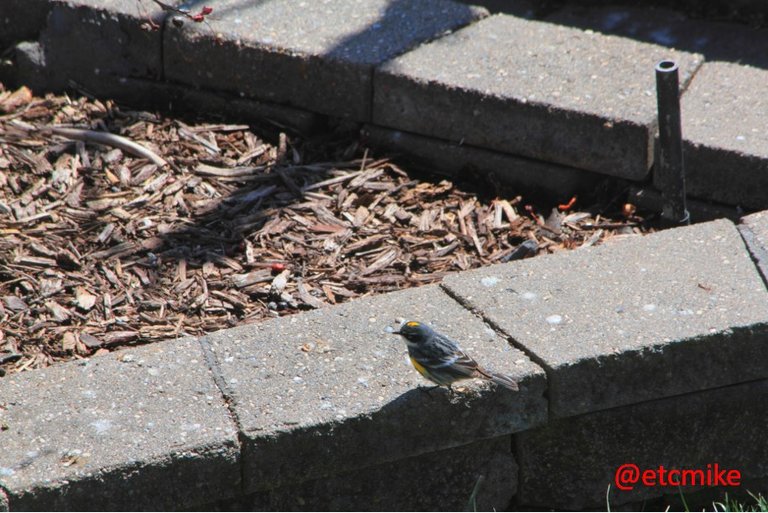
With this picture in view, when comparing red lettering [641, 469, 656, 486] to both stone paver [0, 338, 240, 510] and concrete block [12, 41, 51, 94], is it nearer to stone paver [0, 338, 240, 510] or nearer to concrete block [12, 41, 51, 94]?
stone paver [0, 338, 240, 510]

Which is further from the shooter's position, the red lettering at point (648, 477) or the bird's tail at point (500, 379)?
the red lettering at point (648, 477)

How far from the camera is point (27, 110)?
5.00m

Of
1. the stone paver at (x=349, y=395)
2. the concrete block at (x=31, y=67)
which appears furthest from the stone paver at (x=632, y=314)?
the concrete block at (x=31, y=67)

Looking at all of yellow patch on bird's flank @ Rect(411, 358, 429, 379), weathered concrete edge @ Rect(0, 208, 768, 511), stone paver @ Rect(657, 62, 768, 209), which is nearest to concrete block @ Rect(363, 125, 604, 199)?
stone paver @ Rect(657, 62, 768, 209)

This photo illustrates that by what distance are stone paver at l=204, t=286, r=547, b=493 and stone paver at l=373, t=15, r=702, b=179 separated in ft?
4.15

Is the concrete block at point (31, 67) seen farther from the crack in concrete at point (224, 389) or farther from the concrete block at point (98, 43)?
the crack in concrete at point (224, 389)

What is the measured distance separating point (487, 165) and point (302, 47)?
3.42 ft

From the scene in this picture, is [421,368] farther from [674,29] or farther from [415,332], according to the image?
[674,29]

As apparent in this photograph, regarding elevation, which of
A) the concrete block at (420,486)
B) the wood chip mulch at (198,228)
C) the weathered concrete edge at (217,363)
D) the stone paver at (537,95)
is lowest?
the concrete block at (420,486)

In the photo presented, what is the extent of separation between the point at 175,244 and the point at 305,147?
3.03ft

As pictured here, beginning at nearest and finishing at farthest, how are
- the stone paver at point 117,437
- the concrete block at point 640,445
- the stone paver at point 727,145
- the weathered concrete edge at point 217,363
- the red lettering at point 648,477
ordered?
the stone paver at point 117,437 < the weathered concrete edge at point 217,363 < the concrete block at point 640,445 < the red lettering at point 648,477 < the stone paver at point 727,145

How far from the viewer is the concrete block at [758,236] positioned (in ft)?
11.7

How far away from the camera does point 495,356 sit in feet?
10.6

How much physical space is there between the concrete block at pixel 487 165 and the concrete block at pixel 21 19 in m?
1.82
